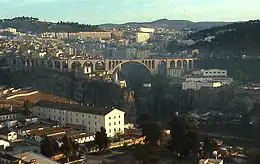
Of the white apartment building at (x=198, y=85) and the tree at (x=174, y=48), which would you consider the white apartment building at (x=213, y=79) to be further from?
the tree at (x=174, y=48)

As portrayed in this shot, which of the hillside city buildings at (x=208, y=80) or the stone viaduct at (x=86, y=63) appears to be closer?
the hillside city buildings at (x=208, y=80)

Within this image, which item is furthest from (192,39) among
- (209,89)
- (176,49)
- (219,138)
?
(219,138)

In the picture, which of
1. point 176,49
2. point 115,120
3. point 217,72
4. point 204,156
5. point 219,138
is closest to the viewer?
point 204,156

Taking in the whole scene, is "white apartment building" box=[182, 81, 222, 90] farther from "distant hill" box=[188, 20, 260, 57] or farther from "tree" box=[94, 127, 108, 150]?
"tree" box=[94, 127, 108, 150]

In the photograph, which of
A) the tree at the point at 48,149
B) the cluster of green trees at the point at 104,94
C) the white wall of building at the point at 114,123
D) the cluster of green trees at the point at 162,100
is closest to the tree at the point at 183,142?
the white wall of building at the point at 114,123

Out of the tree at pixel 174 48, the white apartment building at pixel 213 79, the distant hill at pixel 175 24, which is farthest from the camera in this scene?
the distant hill at pixel 175 24

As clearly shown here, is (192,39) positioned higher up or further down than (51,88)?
higher up

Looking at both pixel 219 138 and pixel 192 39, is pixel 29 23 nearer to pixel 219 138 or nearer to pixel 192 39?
pixel 192 39

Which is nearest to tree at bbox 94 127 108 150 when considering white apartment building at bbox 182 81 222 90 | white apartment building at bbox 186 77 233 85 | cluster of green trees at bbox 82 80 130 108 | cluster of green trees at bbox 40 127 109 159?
cluster of green trees at bbox 40 127 109 159

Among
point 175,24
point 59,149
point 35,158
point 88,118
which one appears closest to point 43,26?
point 175,24
